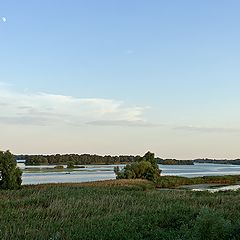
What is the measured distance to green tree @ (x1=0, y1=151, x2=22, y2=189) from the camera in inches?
1625

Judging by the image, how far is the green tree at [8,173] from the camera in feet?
135

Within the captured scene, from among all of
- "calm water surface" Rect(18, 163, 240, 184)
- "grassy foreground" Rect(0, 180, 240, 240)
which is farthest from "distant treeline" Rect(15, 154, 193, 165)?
"grassy foreground" Rect(0, 180, 240, 240)

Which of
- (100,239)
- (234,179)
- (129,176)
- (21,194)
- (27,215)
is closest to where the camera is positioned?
(100,239)

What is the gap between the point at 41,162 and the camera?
584 feet

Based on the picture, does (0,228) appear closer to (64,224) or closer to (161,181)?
(64,224)

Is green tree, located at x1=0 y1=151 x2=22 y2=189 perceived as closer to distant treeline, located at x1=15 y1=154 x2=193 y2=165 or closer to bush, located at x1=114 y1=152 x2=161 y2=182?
bush, located at x1=114 y1=152 x2=161 y2=182

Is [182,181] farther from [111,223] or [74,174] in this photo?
[111,223]

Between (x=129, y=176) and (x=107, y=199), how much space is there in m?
39.7

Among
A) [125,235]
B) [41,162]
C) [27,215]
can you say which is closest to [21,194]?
[27,215]

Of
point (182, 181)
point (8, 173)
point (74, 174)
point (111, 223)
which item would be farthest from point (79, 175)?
point (111, 223)

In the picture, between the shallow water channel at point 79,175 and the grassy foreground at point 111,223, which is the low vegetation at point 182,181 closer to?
the shallow water channel at point 79,175

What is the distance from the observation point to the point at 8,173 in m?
41.7

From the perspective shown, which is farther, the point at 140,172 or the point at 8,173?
the point at 140,172

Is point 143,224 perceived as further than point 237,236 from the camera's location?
Yes
